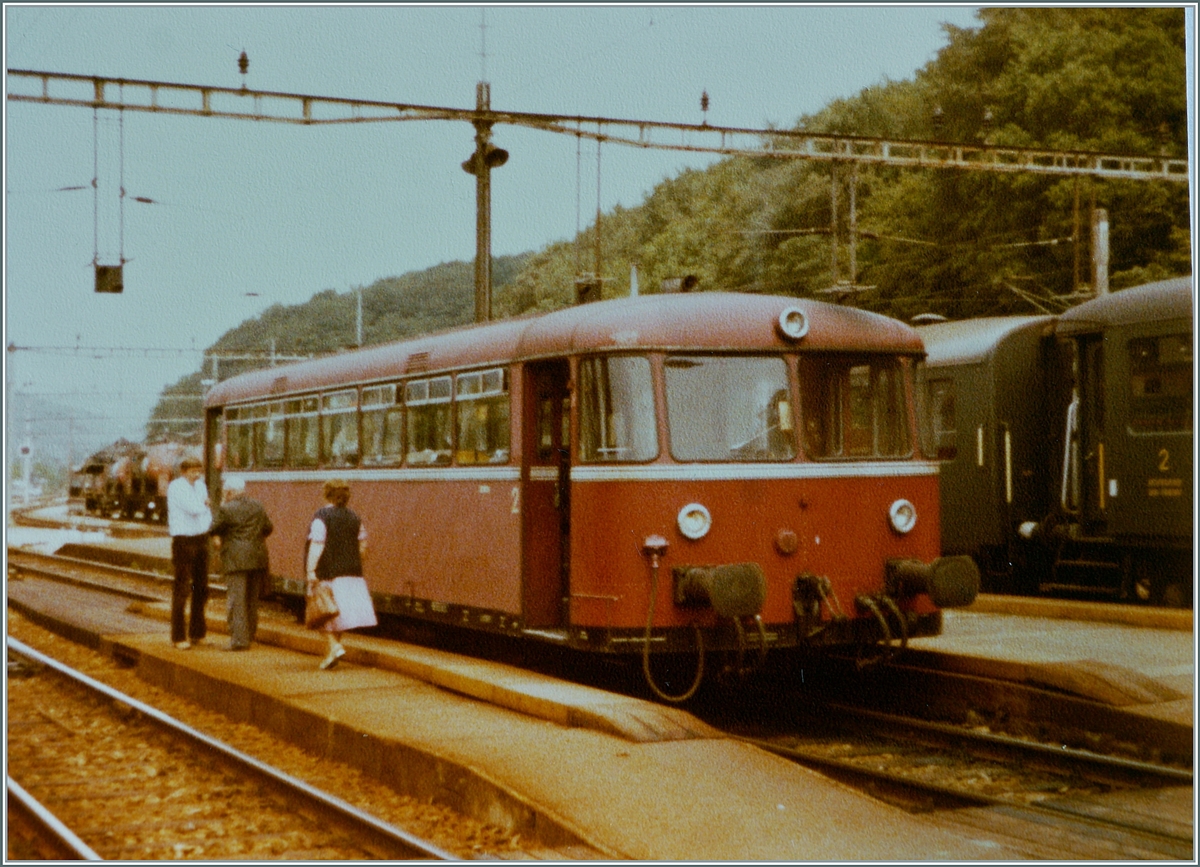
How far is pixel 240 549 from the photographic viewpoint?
14023 mm

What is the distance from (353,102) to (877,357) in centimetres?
1018

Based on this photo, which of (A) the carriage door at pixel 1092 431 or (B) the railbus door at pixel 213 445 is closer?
(A) the carriage door at pixel 1092 431

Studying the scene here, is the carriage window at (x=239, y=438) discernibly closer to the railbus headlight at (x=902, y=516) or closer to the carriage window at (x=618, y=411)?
the carriage window at (x=618, y=411)

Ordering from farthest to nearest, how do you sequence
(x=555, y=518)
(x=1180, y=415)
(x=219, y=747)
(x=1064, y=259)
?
(x=1064, y=259) < (x=1180, y=415) < (x=555, y=518) < (x=219, y=747)

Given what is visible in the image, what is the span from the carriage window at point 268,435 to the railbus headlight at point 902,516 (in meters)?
9.10

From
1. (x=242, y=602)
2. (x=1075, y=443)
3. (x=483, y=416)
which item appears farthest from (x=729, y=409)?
(x=1075, y=443)

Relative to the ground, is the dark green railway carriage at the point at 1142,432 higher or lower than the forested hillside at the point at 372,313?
lower

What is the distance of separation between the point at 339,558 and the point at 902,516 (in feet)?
14.9

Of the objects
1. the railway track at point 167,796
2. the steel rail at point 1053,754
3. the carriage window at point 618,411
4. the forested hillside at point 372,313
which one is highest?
the forested hillside at point 372,313

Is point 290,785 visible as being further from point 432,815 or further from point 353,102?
point 353,102

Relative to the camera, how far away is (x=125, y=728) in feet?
39.0

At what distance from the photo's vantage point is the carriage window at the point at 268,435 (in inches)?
727

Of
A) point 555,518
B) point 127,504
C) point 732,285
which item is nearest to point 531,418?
point 555,518

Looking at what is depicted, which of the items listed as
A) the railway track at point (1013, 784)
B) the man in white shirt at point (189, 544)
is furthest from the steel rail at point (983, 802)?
the man in white shirt at point (189, 544)
